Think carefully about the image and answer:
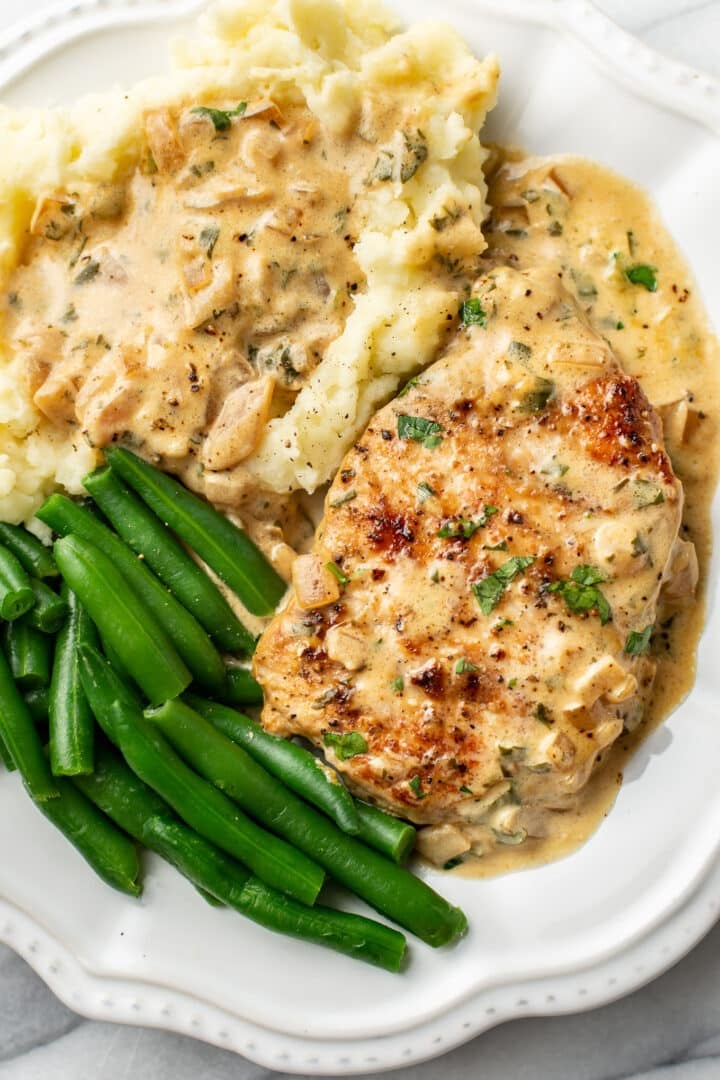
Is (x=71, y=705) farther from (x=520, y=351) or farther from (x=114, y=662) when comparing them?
(x=520, y=351)

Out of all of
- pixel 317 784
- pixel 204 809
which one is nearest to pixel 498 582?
pixel 317 784

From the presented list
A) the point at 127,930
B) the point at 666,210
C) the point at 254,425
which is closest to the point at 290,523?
the point at 254,425

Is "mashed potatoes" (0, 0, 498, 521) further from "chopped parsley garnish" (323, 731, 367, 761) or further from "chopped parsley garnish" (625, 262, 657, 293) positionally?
"chopped parsley garnish" (323, 731, 367, 761)

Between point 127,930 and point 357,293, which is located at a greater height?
point 357,293

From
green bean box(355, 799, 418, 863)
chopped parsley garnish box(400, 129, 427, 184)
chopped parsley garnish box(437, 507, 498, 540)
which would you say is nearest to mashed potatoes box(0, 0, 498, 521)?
chopped parsley garnish box(400, 129, 427, 184)

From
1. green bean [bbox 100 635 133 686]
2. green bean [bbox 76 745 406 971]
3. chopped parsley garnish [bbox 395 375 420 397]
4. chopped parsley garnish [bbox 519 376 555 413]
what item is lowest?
green bean [bbox 76 745 406 971]

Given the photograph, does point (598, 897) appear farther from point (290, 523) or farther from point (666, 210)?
point (666, 210)

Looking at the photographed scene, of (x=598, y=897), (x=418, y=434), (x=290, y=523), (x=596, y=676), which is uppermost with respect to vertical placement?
(x=418, y=434)
